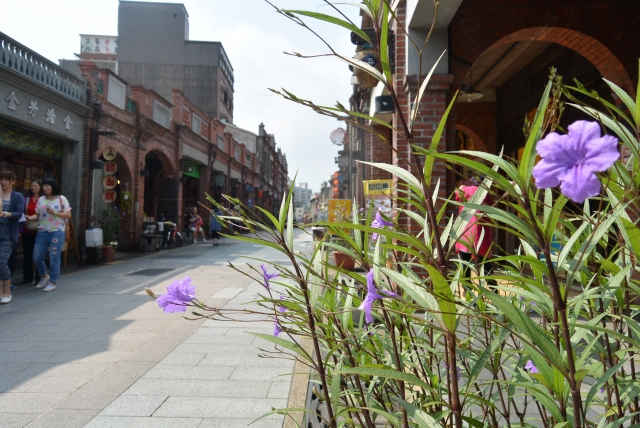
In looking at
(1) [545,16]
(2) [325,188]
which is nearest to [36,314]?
(1) [545,16]

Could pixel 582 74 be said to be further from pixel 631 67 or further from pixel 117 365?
pixel 117 365

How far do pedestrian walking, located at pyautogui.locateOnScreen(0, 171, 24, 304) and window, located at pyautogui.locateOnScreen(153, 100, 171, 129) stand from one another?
984 centimetres

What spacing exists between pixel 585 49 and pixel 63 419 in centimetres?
624

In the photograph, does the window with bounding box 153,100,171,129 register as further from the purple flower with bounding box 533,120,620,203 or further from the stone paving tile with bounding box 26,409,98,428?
the purple flower with bounding box 533,120,620,203

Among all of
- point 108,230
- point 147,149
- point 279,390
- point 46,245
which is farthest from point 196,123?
point 279,390

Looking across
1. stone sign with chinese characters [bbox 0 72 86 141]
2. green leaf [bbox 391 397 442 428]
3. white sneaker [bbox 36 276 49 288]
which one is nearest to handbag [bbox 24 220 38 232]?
white sneaker [bbox 36 276 49 288]

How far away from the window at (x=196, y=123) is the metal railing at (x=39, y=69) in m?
8.86

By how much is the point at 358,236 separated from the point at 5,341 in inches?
171

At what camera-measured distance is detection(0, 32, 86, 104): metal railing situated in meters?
8.58

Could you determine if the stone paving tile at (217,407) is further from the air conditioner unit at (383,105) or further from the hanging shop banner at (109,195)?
the hanging shop banner at (109,195)

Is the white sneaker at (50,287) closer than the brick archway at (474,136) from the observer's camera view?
Yes

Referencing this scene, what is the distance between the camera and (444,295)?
0.76 metres

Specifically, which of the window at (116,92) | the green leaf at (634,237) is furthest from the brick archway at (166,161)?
the green leaf at (634,237)

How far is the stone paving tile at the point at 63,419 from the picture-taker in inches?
96.7
